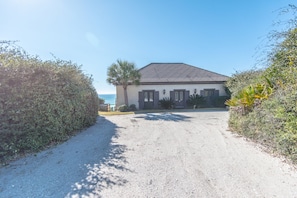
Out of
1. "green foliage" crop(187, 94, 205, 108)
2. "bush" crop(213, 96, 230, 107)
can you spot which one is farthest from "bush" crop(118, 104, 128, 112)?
"bush" crop(213, 96, 230, 107)

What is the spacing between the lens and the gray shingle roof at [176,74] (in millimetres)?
20105

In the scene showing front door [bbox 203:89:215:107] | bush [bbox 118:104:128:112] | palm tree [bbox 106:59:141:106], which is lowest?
bush [bbox 118:104:128:112]

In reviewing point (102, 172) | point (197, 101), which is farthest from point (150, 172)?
point (197, 101)

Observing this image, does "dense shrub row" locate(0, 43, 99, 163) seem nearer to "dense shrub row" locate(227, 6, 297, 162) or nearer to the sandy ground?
the sandy ground

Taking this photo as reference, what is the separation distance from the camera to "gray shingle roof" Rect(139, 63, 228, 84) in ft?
66.0

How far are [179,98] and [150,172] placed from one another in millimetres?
16848

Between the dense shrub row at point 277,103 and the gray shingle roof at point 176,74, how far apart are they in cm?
1357

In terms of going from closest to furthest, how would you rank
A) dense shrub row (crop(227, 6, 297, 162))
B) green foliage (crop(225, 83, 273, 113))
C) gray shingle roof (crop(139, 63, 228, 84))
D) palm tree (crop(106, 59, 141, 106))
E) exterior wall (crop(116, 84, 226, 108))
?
dense shrub row (crop(227, 6, 297, 162)), green foliage (crop(225, 83, 273, 113)), palm tree (crop(106, 59, 141, 106)), exterior wall (crop(116, 84, 226, 108)), gray shingle roof (crop(139, 63, 228, 84))

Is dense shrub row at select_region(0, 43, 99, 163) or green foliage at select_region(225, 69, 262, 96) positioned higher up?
green foliage at select_region(225, 69, 262, 96)

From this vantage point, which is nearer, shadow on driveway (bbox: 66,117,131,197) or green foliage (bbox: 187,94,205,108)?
shadow on driveway (bbox: 66,117,131,197)

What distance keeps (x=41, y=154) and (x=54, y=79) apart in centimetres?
246

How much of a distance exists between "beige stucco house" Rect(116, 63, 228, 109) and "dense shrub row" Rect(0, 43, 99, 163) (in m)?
12.5

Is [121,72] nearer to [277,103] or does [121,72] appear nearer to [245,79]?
[245,79]

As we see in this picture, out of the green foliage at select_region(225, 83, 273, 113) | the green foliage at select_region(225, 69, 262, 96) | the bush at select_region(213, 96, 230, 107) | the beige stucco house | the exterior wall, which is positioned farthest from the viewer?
the bush at select_region(213, 96, 230, 107)
